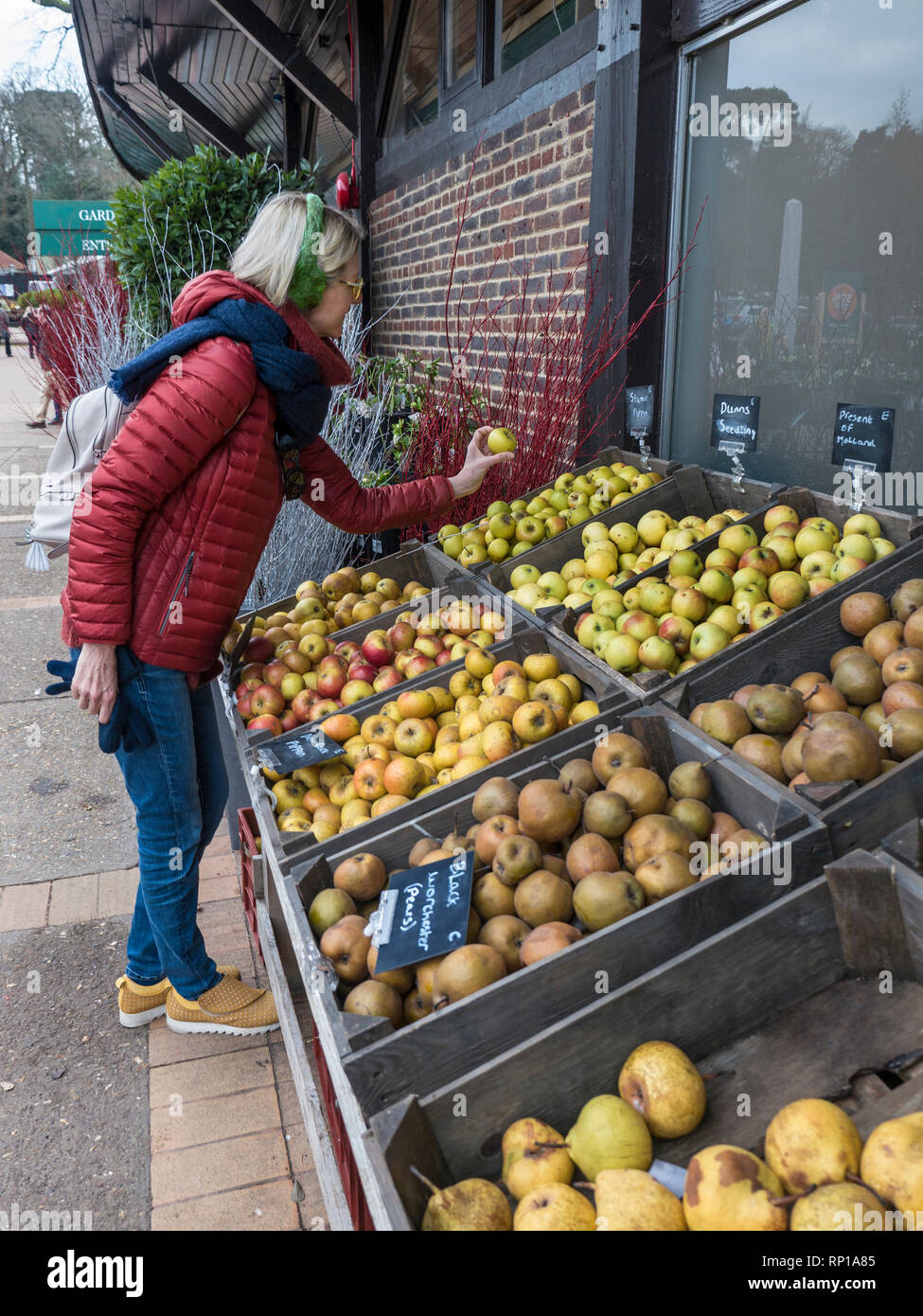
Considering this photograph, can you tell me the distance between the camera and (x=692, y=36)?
386cm

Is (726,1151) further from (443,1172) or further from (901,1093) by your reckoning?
(443,1172)

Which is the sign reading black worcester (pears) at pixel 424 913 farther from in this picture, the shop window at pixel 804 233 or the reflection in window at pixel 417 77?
the reflection in window at pixel 417 77

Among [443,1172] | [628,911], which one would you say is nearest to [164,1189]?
[443,1172]

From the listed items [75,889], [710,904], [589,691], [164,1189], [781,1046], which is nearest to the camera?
[781,1046]

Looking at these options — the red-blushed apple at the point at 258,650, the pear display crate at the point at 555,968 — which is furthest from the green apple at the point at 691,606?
the red-blushed apple at the point at 258,650

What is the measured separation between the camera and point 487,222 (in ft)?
18.8

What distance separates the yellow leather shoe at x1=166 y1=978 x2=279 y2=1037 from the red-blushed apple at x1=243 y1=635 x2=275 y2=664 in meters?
1.13

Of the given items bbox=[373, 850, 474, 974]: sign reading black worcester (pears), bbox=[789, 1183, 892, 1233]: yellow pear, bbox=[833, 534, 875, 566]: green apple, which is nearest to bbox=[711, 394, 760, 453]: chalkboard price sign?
bbox=[833, 534, 875, 566]: green apple

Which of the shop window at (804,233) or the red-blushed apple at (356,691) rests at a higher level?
the shop window at (804,233)

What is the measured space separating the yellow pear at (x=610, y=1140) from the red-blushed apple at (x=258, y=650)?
7.58 feet

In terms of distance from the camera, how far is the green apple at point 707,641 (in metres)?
2.64

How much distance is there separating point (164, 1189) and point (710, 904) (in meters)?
1.75
